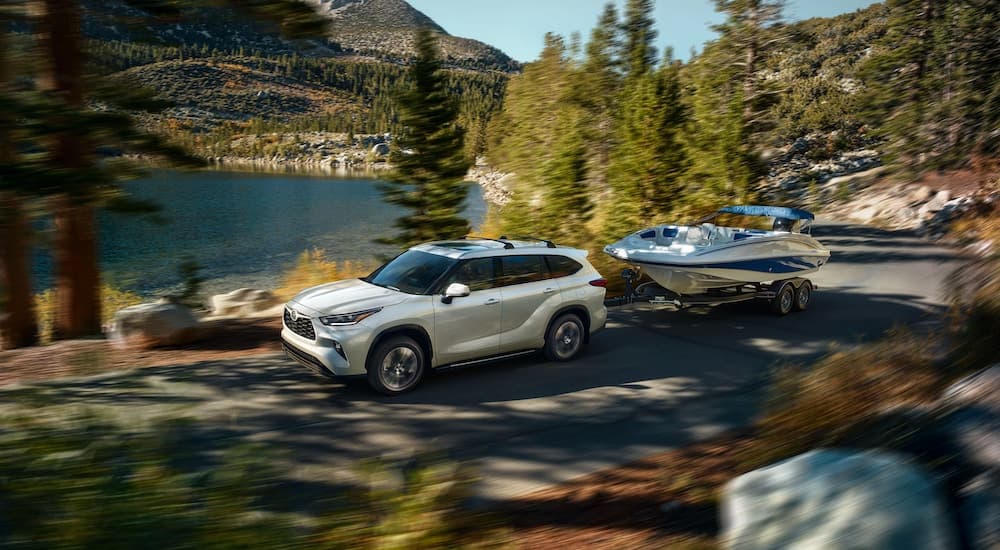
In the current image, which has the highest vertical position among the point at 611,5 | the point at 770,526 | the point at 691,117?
the point at 611,5

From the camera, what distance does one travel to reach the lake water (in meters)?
24.4

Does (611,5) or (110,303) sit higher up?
(611,5)

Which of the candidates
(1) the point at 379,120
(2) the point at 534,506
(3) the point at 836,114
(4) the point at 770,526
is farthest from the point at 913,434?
(1) the point at 379,120

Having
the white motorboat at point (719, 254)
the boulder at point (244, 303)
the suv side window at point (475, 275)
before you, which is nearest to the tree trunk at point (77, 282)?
the boulder at point (244, 303)

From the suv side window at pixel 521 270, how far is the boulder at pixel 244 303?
22.0 ft

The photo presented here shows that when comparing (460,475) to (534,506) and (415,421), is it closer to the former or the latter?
(534,506)

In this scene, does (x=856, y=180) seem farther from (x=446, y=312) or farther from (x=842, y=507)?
(x=842, y=507)

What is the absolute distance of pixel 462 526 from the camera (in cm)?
393

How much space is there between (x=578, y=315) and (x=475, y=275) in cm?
186

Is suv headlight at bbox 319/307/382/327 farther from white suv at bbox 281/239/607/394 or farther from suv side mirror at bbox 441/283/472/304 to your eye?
suv side mirror at bbox 441/283/472/304

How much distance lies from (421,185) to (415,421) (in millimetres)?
10904

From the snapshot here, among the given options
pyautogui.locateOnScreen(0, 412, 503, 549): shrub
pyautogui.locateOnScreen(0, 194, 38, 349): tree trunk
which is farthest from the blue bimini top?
pyautogui.locateOnScreen(0, 194, 38, 349): tree trunk

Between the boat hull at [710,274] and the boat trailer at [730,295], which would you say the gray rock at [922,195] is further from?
the boat hull at [710,274]

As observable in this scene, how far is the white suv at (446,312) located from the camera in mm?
7992
